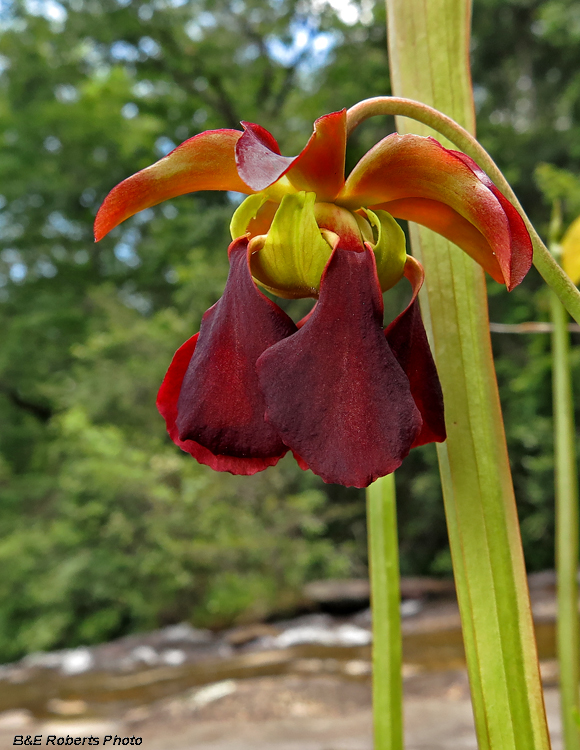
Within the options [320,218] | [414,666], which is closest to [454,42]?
[320,218]

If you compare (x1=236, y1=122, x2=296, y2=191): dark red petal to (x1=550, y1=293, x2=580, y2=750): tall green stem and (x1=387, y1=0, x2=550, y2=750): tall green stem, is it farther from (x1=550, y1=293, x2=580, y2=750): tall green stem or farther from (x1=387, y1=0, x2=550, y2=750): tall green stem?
(x1=550, y1=293, x2=580, y2=750): tall green stem

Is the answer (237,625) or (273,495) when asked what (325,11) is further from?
(237,625)

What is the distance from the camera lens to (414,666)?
2.44 metres

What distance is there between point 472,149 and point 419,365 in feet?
0.24

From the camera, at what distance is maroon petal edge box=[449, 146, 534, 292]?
0.60 feet

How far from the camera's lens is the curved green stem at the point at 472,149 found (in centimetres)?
20

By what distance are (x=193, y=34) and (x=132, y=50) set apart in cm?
60

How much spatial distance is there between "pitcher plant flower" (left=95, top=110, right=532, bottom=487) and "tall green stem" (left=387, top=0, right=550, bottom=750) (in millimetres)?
12

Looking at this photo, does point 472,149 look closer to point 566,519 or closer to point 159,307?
point 566,519

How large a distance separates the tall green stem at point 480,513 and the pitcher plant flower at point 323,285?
0.5 inches

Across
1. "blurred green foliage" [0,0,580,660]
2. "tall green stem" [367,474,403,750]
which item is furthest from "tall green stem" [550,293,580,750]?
"blurred green foliage" [0,0,580,660]

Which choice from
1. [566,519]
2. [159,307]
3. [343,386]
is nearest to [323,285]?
[343,386]

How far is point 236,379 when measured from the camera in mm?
200

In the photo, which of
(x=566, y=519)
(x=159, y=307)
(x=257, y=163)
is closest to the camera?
(x=257, y=163)
